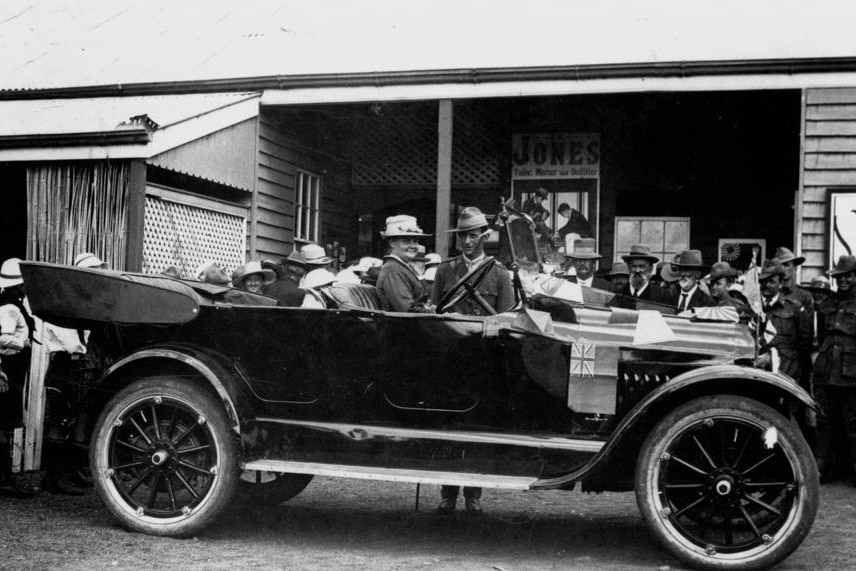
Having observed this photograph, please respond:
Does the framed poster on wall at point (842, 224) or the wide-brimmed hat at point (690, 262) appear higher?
the framed poster on wall at point (842, 224)

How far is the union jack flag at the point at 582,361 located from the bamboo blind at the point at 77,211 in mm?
5827

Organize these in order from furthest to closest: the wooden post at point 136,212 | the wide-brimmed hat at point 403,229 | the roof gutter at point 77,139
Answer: the wooden post at point 136,212, the roof gutter at point 77,139, the wide-brimmed hat at point 403,229

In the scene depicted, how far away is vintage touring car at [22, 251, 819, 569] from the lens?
4.61 m

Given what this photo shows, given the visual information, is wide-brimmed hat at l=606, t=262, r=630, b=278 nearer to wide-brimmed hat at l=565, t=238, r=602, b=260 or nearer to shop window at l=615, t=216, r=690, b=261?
wide-brimmed hat at l=565, t=238, r=602, b=260

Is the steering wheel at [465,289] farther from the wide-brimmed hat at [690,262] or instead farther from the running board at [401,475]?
the wide-brimmed hat at [690,262]

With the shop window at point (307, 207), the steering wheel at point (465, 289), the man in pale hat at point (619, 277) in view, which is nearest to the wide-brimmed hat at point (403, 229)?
the steering wheel at point (465, 289)

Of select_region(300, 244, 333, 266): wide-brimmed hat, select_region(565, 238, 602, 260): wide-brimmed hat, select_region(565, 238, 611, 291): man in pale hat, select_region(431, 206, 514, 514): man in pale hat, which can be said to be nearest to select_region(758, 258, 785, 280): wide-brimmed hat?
select_region(565, 238, 611, 291): man in pale hat

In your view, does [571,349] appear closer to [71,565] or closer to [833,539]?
[833,539]

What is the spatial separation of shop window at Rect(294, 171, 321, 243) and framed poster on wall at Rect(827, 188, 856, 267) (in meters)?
6.48

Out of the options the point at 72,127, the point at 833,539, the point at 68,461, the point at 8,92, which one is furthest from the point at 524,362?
the point at 8,92

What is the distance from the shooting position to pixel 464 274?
Result: 627 cm

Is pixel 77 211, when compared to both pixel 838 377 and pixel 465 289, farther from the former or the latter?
pixel 838 377

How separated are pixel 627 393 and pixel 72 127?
7017 millimetres

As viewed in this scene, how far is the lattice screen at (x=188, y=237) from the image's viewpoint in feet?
31.7
